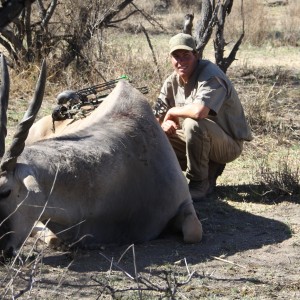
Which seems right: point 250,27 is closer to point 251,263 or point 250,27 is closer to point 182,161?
point 182,161

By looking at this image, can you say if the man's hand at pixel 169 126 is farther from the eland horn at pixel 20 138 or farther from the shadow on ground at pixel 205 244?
the eland horn at pixel 20 138

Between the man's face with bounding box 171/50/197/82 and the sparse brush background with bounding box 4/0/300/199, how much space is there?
3.57ft

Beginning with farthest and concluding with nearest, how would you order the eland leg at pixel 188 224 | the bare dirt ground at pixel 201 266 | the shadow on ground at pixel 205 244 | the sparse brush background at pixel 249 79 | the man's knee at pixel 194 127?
the sparse brush background at pixel 249 79 → the man's knee at pixel 194 127 → the eland leg at pixel 188 224 → the shadow on ground at pixel 205 244 → the bare dirt ground at pixel 201 266

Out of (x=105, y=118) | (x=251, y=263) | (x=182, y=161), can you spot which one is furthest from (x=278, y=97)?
(x=251, y=263)

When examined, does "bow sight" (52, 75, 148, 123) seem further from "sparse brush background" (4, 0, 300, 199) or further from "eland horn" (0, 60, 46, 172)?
"eland horn" (0, 60, 46, 172)

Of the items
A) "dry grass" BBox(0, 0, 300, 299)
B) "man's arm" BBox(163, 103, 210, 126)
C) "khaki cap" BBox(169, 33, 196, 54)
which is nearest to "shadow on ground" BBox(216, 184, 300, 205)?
"dry grass" BBox(0, 0, 300, 299)

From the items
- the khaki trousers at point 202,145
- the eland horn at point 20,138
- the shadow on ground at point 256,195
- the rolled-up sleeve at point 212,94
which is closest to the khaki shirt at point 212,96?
the rolled-up sleeve at point 212,94

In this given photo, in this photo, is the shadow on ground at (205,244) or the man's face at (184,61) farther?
the man's face at (184,61)

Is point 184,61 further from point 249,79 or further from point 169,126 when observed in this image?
point 249,79

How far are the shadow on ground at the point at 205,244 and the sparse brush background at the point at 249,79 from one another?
27.5 inches

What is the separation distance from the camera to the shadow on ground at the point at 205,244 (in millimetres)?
5137

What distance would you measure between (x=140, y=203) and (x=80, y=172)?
22.6 inches

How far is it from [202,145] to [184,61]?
0.69 m

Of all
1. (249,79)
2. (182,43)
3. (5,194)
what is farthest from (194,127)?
(249,79)
